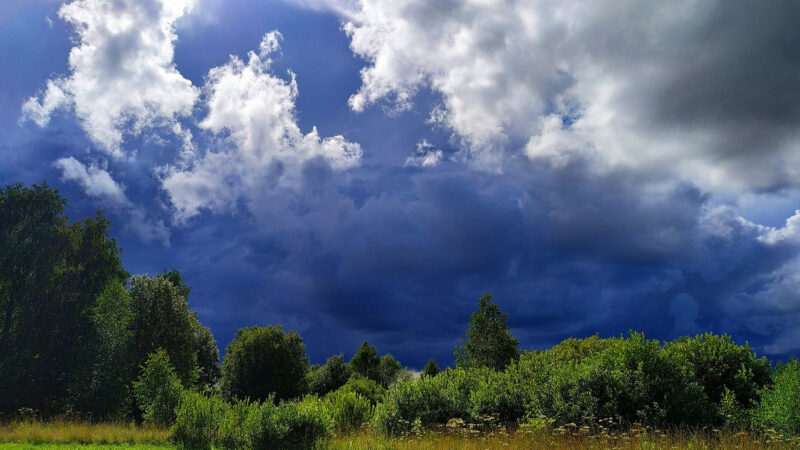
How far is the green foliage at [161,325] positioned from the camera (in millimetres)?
40625

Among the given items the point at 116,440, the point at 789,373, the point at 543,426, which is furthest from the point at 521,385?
the point at 116,440

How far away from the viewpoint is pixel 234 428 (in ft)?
56.1

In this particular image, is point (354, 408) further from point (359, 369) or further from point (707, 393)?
point (359, 369)

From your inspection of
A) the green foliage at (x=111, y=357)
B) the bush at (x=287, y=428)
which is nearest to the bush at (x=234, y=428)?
the bush at (x=287, y=428)

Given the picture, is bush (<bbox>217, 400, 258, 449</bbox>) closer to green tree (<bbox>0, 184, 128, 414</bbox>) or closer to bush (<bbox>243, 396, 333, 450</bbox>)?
bush (<bbox>243, 396, 333, 450</bbox>)

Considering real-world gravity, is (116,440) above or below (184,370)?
below

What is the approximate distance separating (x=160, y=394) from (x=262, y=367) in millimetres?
21687

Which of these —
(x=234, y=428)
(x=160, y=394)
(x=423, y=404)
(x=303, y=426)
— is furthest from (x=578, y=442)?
(x=160, y=394)

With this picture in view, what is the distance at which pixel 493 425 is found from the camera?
16281mm

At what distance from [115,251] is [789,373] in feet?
137

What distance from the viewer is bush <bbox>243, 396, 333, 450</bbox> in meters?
14.4

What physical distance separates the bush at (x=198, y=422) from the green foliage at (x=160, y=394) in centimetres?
606

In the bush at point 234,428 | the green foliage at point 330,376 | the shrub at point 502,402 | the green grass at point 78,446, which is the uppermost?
the green foliage at point 330,376

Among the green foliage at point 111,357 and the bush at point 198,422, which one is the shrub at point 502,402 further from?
the green foliage at point 111,357
